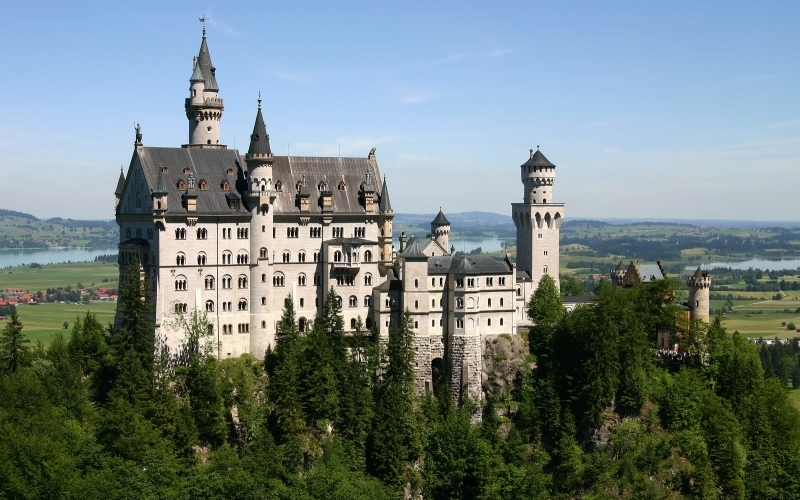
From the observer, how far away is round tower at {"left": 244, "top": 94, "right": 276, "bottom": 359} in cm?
9881

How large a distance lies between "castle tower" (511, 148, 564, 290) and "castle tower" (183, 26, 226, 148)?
31907mm

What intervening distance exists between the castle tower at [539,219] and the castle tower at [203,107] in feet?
105

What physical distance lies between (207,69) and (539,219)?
37.2 meters

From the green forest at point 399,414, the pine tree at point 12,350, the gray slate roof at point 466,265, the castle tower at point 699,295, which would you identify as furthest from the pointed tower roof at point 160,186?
the castle tower at point 699,295

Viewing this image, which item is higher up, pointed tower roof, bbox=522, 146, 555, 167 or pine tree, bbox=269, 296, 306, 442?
pointed tower roof, bbox=522, 146, 555, 167

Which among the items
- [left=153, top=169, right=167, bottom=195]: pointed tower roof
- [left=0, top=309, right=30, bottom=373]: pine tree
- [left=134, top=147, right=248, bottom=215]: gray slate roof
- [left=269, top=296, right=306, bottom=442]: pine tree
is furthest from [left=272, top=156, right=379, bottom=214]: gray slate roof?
[left=0, top=309, right=30, bottom=373]: pine tree

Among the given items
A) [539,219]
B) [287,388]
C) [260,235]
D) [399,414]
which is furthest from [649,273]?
[287,388]

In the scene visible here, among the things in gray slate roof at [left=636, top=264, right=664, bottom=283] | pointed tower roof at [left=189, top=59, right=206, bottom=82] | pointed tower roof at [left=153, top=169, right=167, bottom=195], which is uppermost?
pointed tower roof at [left=189, top=59, right=206, bottom=82]

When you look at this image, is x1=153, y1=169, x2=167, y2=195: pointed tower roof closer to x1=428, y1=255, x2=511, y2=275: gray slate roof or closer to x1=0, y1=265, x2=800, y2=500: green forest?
x1=0, y1=265, x2=800, y2=500: green forest

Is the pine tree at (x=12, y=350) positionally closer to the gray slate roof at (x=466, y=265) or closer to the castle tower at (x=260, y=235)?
the castle tower at (x=260, y=235)

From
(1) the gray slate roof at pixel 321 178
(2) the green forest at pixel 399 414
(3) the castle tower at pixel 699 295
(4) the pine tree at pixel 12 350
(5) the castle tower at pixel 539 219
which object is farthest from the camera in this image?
(5) the castle tower at pixel 539 219

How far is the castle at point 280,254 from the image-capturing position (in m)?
96.6

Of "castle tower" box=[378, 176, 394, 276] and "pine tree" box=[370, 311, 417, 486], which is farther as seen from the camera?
"castle tower" box=[378, 176, 394, 276]

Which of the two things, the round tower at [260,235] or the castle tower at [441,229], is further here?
the castle tower at [441,229]
